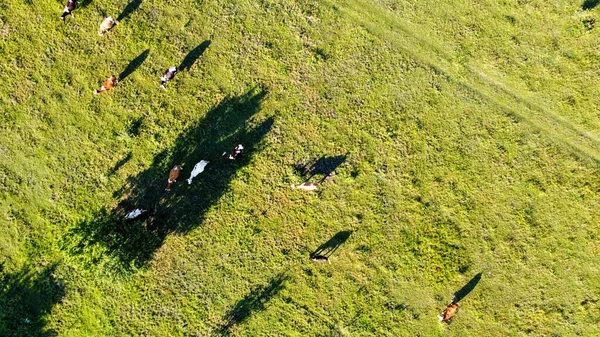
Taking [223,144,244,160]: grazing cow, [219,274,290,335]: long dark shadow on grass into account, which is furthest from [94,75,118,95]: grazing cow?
[219,274,290,335]: long dark shadow on grass

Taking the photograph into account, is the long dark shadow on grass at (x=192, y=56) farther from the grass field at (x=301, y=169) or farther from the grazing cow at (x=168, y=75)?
the grazing cow at (x=168, y=75)

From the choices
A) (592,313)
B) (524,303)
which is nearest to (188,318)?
(524,303)

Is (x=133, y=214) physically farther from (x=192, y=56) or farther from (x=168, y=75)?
(x=192, y=56)

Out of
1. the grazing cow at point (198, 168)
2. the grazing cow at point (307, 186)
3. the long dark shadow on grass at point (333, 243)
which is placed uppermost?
the grazing cow at point (307, 186)

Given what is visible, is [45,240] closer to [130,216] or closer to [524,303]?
[130,216]

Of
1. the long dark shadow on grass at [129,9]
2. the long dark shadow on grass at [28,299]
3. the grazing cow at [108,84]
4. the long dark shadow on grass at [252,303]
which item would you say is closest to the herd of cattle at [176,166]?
the grazing cow at [108,84]

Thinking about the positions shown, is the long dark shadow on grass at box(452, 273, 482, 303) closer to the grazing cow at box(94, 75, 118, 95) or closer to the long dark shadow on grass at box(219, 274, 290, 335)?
the long dark shadow on grass at box(219, 274, 290, 335)
